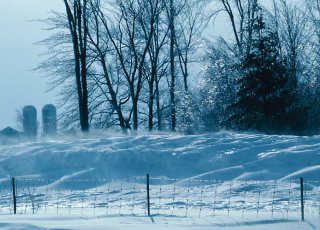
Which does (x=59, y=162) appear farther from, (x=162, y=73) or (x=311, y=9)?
(x=311, y=9)

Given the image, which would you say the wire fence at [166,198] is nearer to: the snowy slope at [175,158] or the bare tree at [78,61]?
the snowy slope at [175,158]

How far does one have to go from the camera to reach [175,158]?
14.1m

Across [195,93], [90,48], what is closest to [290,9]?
[195,93]

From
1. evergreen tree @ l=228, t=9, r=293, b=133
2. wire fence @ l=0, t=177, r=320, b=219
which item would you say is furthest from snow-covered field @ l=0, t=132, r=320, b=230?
evergreen tree @ l=228, t=9, r=293, b=133

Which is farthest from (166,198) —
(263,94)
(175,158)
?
(263,94)

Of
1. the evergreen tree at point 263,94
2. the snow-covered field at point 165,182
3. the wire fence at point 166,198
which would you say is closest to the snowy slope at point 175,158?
the snow-covered field at point 165,182

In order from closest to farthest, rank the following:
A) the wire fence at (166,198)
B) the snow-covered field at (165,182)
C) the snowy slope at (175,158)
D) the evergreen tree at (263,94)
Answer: the snow-covered field at (165,182)
the wire fence at (166,198)
the snowy slope at (175,158)
the evergreen tree at (263,94)

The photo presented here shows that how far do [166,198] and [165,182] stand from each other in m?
1.77

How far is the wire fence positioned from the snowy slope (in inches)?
25.6

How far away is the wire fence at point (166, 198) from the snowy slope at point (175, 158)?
2.14ft

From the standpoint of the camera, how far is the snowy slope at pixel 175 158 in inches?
509

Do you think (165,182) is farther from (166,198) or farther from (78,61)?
(78,61)

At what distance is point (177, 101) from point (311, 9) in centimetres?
1010

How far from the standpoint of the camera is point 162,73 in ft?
97.8
